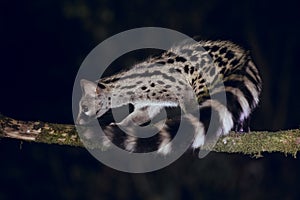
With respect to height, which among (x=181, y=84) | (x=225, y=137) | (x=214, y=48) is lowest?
(x=225, y=137)

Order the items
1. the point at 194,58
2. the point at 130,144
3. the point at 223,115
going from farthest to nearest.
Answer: the point at 194,58 → the point at 223,115 → the point at 130,144

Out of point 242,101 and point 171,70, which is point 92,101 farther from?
point 242,101

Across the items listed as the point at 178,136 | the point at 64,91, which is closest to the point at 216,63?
the point at 178,136

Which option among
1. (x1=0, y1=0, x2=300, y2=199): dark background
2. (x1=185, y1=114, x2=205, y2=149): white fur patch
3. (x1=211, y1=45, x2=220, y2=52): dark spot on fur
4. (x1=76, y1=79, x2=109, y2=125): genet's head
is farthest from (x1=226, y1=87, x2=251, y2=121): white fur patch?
(x1=0, y1=0, x2=300, y2=199): dark background

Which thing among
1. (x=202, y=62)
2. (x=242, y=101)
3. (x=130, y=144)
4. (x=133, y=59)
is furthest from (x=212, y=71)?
(x=133, y=59)

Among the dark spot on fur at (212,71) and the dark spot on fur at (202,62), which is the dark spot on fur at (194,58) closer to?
the dark spot on fur at (202,62)

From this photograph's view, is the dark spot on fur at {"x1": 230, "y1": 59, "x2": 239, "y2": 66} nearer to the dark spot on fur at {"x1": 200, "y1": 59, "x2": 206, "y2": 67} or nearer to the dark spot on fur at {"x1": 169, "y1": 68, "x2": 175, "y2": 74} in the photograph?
the dark spot on fur at {"x1": 200, "y1": 59, "x2": 206, "y2": 67}

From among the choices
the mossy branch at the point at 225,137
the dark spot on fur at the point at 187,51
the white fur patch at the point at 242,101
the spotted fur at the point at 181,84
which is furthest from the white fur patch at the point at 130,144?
the dark spot on fur at the point at 187,51
